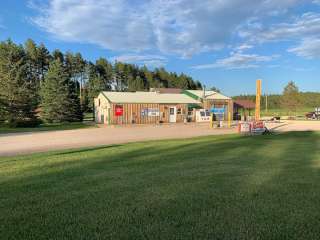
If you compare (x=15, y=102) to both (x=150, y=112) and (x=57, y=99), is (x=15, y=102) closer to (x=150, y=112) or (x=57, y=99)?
(x=57, y=99)

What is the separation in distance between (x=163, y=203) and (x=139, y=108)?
35.1 m

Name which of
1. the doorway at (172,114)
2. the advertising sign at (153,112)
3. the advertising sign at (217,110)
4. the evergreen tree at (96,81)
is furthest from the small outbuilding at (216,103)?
the evergreen tree at (96,81)

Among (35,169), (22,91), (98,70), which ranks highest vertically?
(98,70)

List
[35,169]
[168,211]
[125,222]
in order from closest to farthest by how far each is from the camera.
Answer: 1. [125,222]
2. [168,211]
3. [35,169]

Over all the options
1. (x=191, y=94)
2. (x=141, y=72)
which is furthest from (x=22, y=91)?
(x=141, y=72)

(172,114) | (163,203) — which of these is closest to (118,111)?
(172,114)

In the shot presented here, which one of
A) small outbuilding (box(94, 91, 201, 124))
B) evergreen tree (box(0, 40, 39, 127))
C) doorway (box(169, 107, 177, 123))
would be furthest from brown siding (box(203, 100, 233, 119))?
evergreen tree (box(0, 40, 39, 127))

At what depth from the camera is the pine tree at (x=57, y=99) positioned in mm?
40156

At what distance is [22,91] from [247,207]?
33.7 metres

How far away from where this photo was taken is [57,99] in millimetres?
Result: 40062

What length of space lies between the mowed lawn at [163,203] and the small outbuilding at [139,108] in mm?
30716

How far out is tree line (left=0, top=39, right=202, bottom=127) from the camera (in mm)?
33656

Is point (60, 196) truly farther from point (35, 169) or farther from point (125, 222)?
point (35, 169)

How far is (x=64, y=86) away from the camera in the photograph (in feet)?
136
